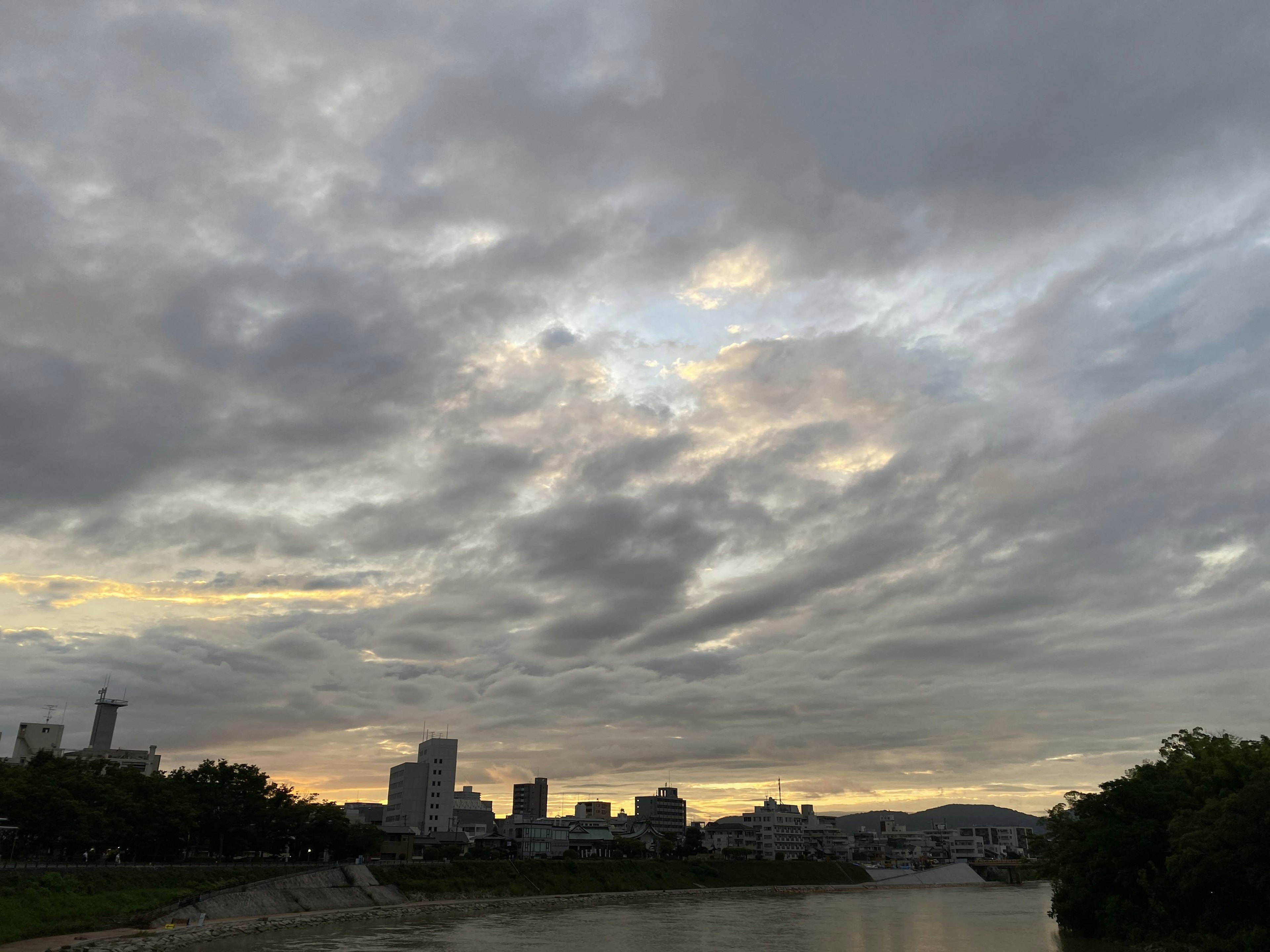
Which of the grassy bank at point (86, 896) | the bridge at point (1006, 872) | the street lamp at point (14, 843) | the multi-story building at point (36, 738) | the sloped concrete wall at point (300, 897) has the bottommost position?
the bridge at point (1006, 872)

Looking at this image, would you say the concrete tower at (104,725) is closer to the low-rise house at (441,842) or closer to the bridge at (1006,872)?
the low-rise house at (441,842)

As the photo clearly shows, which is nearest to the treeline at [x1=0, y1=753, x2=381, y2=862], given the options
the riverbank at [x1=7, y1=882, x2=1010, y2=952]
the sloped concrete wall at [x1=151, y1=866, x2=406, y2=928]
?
the sloped concrete wall at [x1=151, y1=866, x2=406, y2=928]

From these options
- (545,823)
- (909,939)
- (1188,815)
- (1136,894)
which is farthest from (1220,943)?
(545,823)

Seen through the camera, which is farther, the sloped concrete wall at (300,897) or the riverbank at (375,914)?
the sloped concrete wall at (300,897)

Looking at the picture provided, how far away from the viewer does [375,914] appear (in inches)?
2926

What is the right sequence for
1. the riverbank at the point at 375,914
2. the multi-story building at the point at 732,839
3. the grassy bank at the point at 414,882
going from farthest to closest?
the multi-story building at the point at 732,839, the grassy bank at the point at 414,882, the riverbank at the point at 375,914

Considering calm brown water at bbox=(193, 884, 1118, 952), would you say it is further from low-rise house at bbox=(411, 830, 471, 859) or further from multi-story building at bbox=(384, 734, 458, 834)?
multi-story building at bbox=(384, 734, 458, 834)

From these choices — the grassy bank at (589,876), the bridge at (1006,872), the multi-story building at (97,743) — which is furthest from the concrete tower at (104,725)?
the bridge at (1006,872)

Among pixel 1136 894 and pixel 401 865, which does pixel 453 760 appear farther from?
pixel 1136 894

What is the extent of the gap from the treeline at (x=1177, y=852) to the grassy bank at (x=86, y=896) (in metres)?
60.7

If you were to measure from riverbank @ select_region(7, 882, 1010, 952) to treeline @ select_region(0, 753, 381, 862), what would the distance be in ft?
54.9

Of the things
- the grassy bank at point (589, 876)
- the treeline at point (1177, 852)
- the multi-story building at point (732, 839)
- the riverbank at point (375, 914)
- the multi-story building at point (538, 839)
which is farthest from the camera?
the multi-story building at point (732, 839)

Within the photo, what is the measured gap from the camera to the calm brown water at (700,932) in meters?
55.9

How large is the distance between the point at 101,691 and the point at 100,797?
294 ft
